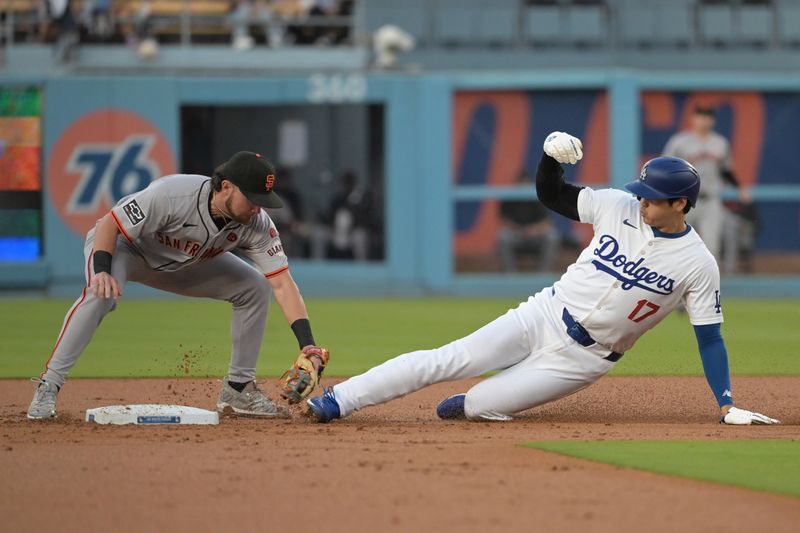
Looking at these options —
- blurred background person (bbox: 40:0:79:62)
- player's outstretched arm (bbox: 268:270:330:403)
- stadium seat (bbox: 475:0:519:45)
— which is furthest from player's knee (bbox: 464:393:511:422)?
stadium seat (bbox: 475:0:519:45)

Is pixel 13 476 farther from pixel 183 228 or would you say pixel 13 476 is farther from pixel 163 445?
pixel 183 228

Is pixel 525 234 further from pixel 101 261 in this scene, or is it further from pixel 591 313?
pixel 101 261

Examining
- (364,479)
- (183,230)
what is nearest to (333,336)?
(183,230)

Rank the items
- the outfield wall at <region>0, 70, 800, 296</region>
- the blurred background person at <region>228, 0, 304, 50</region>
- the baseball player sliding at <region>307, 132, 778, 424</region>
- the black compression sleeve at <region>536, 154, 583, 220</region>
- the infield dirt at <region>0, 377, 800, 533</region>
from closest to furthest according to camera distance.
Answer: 1. the infield dirt at <region>0, 377, 800, 533</region>
2. the baseball player sliding at <region>307, 132, 778, 424</region>
3. the black compression sleeve at <region>536, 154, 583, 220</region>
4. the outfield wall at <region>0, 70, 800, 296</region>
5. the blurred background person at <region>228, 0, 304, 50</region>

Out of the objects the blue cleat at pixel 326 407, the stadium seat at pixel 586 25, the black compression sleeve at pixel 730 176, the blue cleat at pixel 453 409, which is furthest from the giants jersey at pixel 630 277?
the stadium seat at pixel 586 25

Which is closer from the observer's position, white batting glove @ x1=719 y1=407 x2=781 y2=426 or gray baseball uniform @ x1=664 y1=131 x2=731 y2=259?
white batting glove @ x1=719 y1=407 x2=781 y2=426

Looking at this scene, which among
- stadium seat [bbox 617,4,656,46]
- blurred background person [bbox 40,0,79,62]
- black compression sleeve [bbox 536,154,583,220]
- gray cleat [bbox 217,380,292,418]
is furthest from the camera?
stadium seat [bbox 617,4,656,46]

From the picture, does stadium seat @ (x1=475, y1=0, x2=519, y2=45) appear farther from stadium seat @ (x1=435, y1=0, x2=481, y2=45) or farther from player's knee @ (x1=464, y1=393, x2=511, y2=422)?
player's knee @ (x1=464, y1=393, x2=511, y2=422)

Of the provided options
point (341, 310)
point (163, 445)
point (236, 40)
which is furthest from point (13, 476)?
point (236, 40)
